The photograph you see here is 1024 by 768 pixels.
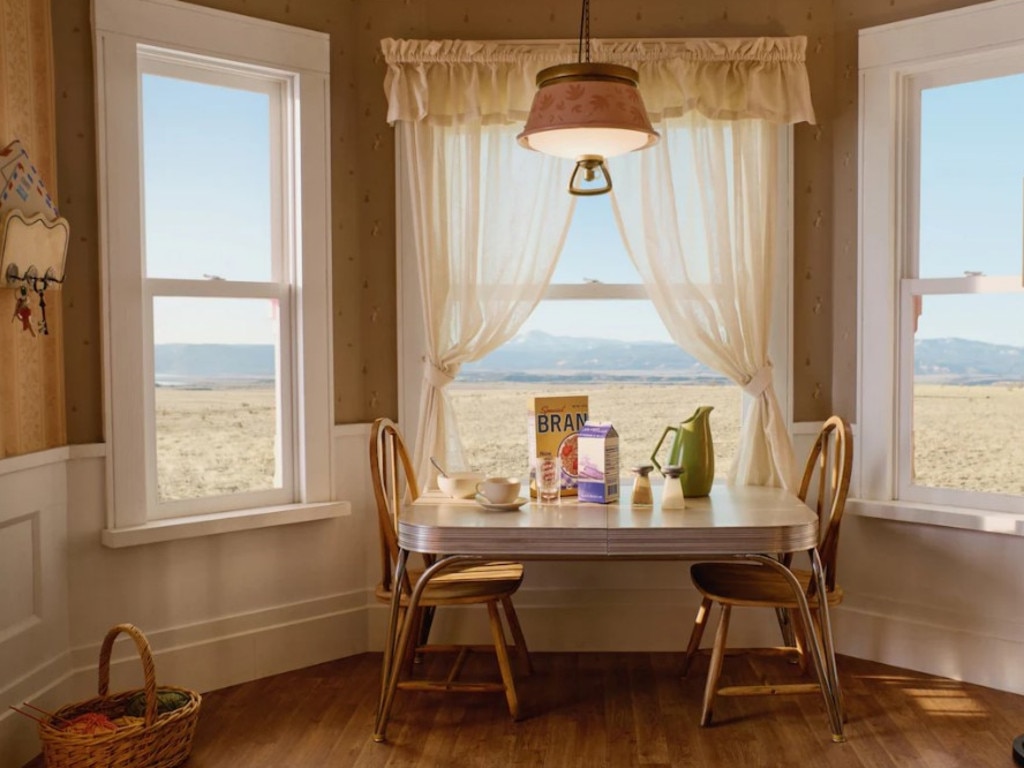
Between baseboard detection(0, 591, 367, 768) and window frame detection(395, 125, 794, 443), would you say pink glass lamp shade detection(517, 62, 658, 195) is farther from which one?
baseboard detection(0, 591, 367, 768)

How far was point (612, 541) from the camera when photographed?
2.88 meters

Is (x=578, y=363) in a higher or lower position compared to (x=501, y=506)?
higher

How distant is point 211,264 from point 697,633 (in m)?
2.11

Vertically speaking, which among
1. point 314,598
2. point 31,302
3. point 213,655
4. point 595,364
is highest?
point 31,302

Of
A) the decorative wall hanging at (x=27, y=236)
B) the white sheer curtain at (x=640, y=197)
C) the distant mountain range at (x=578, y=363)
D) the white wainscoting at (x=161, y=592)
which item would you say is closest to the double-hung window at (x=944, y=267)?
the distant mountain range at (x=578, y=363)

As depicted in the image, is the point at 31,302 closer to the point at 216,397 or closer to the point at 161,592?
the point at 216,397

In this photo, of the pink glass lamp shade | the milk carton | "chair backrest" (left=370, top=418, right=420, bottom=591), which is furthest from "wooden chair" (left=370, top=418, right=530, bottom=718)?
the pink glass lamp shade

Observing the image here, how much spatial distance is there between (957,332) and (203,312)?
2.63 meters

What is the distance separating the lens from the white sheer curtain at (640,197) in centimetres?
366

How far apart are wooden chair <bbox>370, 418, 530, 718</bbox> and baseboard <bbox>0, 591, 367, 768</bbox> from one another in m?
0.37

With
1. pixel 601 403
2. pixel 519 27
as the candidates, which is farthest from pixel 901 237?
pixel 519 27

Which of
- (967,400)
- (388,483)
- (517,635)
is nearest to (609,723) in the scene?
(517,635)

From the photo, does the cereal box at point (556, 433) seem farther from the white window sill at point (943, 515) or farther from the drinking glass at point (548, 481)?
the white window sill at point (943, 515)

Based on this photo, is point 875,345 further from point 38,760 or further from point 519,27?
point 38,760
